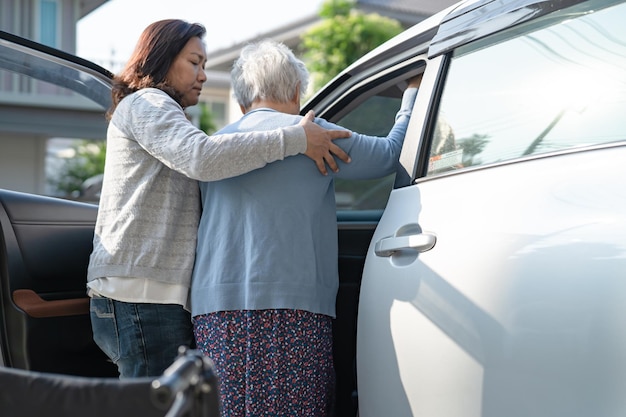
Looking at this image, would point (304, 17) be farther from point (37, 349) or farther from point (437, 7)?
point (37, 349)

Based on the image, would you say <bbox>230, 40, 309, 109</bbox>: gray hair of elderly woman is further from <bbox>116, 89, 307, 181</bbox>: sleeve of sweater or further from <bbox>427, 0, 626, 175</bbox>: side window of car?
<bbox>427, 0, 626, 175</bbox>: side window of car

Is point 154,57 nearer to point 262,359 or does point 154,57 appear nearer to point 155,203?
point 155,203

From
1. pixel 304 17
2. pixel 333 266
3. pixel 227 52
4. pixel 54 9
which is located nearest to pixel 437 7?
pixel 304 17

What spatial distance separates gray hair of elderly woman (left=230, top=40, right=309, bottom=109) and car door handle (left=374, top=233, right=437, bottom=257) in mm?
582

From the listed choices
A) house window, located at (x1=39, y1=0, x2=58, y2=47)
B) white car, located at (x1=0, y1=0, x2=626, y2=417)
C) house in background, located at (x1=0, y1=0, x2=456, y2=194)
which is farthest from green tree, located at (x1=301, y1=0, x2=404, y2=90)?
white car, located at (x1=0, y1=0, x2=626, y2=417)

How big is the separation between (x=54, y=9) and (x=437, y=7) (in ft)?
35.3

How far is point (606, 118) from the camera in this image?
1.89m

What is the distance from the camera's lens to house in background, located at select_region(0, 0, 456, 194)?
16.5 ft

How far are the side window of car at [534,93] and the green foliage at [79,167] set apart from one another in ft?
56.1

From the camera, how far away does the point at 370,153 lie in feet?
8.41

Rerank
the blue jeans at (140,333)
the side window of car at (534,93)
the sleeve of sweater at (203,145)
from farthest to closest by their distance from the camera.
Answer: the blue jeans at (140,333) < the sleeve of sweater at (203,145) < the side window of car at (534,93)

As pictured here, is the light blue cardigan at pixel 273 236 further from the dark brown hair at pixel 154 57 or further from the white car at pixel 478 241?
the dark brown hair at pixel 154 57

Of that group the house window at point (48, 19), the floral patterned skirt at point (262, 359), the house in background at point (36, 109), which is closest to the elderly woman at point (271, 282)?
the floral patterned skirt at point (262, 359)

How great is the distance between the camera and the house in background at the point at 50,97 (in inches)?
197
